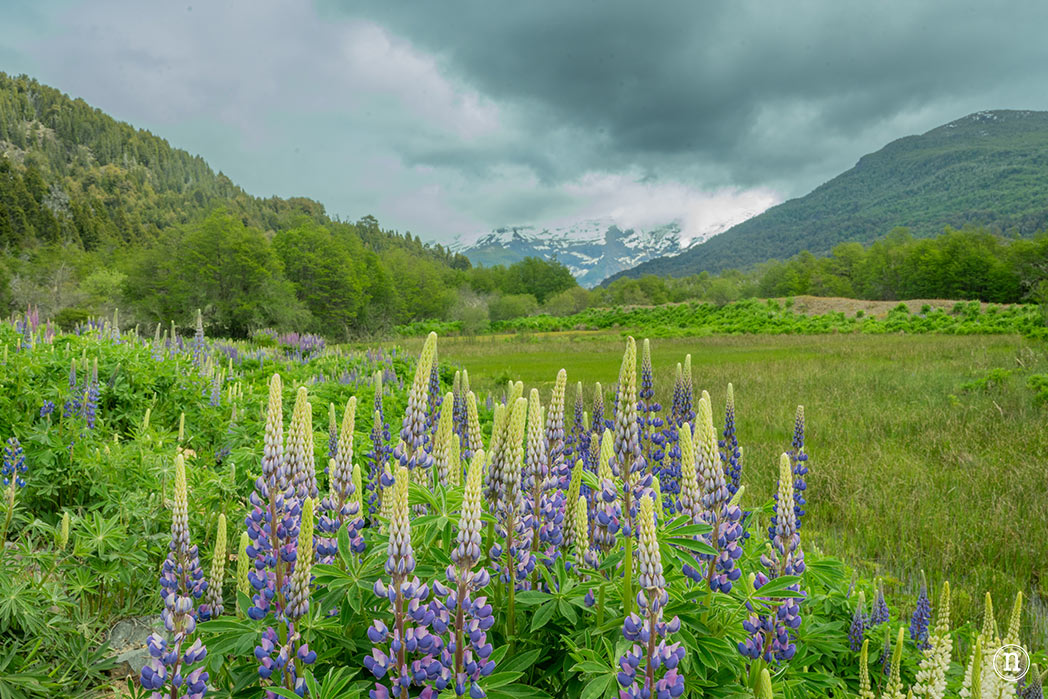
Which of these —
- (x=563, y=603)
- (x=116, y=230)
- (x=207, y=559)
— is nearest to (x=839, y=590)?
(x=563, y=603)

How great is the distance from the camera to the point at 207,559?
3.72m

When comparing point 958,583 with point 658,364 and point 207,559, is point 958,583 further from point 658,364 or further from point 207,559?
point 658,364

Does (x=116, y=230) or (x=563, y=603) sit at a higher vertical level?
(x=116, y=230)

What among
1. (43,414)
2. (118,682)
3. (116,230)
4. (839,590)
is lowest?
(118,682)

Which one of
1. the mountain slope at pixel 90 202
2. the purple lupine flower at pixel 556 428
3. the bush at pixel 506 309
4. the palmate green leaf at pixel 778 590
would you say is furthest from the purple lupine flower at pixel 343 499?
the mountain slope at pixel 90 202

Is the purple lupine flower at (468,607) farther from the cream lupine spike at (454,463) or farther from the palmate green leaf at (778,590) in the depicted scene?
the palmate green leaf at (778,590)

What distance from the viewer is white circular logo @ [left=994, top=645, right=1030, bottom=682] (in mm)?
1831

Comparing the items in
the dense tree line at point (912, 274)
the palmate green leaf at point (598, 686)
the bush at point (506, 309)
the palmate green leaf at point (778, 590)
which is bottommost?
the palmate green leaf at point (598, 686)

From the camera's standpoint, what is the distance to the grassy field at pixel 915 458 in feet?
17.4

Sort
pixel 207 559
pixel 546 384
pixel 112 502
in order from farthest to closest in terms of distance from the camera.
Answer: pixel 546 384 < pixel 112 502 < pixel 207 559

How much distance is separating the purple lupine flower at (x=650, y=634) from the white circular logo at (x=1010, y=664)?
121 centimetres

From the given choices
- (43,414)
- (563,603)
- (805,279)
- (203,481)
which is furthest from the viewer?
(805,279)

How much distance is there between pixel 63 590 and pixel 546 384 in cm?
1347

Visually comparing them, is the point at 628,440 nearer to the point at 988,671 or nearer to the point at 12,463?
the point at 988,671
